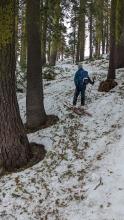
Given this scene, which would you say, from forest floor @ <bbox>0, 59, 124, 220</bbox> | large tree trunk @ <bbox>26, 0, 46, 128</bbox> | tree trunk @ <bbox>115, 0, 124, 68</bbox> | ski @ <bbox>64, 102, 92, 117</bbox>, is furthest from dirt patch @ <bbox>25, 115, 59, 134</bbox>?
tree trunk @ <bbox>115, 0, 124, 68</bbox>

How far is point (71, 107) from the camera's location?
14438 mm

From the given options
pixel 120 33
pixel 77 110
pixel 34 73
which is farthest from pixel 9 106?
pixel 120 33

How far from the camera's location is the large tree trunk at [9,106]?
10297 mm

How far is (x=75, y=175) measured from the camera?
392 inches

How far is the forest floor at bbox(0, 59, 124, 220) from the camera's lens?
8578 millimetres

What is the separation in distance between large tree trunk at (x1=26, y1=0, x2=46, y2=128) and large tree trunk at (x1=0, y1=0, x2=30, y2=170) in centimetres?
230

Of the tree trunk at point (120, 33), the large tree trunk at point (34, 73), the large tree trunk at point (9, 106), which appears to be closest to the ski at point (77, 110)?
the large tree trunk at point (34, 73)

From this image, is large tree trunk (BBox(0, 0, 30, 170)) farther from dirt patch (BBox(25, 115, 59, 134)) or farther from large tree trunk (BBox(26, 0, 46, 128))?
large tree trunk (BBox(26, 0, 46, 128))

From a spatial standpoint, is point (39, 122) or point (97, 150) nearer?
point (97, 150)

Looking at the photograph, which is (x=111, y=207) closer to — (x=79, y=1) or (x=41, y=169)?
(x=41, y=169)

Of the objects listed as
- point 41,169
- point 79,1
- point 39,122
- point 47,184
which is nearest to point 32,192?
point 47,184

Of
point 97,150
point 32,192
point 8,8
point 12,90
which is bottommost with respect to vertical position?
point 32,192

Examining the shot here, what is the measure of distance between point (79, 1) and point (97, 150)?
6.73m

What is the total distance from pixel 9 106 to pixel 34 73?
291 centimetres
